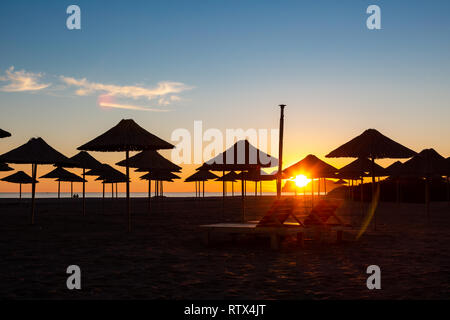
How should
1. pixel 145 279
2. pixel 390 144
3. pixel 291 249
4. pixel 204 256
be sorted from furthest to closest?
pixel 390 144 → pixel 291 249 → pixel 204 256 → pixel 145 279

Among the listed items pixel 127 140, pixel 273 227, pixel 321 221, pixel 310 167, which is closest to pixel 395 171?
pixel 310 167

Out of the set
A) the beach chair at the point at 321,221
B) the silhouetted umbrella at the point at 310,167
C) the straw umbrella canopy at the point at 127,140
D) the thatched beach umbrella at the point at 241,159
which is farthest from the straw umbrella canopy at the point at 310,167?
the beach chair at the point at 321,221

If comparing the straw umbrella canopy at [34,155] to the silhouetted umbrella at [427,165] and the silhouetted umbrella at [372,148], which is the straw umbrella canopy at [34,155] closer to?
the silhouetted umbrella at [372,148]

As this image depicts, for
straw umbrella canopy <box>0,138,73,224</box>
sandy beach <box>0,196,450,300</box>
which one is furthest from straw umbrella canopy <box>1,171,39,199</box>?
sandy beach <box>0,196,450,300</box>

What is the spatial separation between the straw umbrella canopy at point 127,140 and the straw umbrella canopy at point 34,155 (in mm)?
1902

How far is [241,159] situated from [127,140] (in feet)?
10.7

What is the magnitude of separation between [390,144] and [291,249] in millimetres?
5675

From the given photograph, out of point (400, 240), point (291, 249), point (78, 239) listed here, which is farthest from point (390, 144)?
point (78, 239)

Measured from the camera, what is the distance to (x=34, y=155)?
15969 millimetres

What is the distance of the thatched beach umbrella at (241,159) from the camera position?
49.8 ft

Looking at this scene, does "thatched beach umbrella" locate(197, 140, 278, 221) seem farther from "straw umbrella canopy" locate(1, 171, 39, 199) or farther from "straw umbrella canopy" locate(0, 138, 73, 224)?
"straw umbrella canopy" locate(1, 171, 39, 199)

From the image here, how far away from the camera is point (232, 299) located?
5898 millimetres

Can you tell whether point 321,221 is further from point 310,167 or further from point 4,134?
point 310,167
